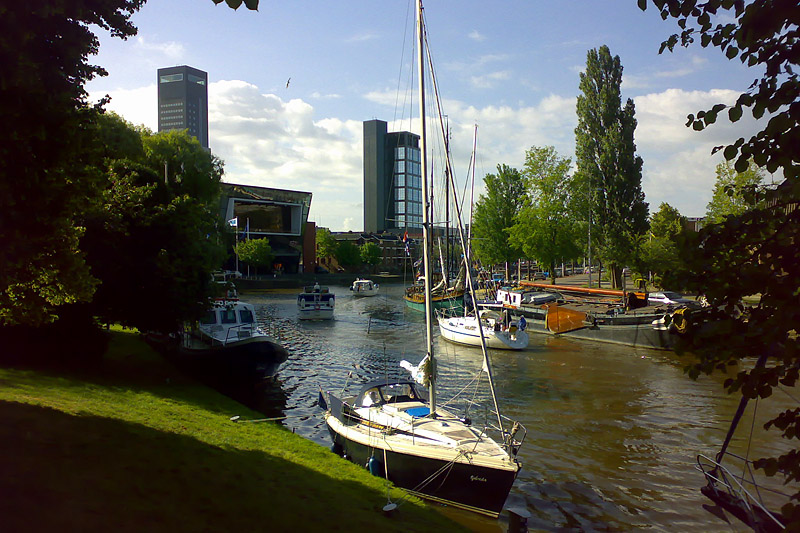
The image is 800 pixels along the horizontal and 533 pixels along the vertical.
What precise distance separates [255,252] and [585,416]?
98.1 m

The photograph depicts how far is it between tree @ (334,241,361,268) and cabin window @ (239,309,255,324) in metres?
111

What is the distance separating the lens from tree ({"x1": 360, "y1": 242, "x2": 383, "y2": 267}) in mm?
142750

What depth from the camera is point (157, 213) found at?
2088 cm

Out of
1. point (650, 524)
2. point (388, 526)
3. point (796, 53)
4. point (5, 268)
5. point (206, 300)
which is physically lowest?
point (650, 524)

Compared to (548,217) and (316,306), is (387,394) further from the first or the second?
(548,217)

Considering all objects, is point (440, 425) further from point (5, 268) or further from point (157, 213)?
point (157, 213)

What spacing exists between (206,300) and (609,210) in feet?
141

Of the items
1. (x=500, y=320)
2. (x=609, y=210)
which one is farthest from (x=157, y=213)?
(x=609, y=210)

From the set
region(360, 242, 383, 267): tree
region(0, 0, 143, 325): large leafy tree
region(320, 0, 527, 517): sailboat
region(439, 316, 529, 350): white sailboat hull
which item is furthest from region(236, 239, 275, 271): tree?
region(0, 0, 143, 325): large leafy tree

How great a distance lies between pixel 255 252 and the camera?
11131cm

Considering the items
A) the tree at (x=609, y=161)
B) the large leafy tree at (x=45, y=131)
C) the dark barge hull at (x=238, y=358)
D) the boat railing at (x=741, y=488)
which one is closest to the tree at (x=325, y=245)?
the tree at (x=609, y=161)

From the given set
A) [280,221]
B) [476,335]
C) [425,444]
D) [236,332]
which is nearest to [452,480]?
[425,444]

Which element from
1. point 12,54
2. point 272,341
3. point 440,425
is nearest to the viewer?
point 12,54

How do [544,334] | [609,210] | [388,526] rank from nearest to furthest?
[388,526], [544,334], [609,210]
